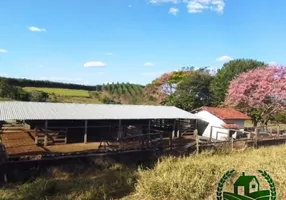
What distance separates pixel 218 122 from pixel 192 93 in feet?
36.2

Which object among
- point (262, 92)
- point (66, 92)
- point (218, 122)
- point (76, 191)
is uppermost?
point (262, 92)

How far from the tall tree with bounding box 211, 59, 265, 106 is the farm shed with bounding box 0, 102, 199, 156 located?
12484 millimetres

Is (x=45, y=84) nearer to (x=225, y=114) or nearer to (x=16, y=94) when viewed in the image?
(x=16, y=94)

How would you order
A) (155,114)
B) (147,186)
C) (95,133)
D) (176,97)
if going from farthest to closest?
1. (176,97)
2. (155,114)
3. (95,133)
4. (147,186)

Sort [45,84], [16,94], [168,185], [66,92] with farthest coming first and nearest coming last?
1. [45,84]
2. [66,92]
3. [16,94]
4. [168,185]

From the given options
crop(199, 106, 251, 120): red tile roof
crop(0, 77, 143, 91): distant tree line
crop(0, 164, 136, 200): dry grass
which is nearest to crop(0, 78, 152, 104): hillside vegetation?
crop(0, 77, 143, 91): distant tree line

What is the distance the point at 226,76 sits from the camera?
37375mm

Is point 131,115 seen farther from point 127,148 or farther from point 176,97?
point 176,97

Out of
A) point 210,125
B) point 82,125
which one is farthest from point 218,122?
point 82,125

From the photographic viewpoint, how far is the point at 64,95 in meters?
48.1

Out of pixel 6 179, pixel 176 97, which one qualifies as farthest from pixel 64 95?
pixel 6 179

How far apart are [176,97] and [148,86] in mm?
13482

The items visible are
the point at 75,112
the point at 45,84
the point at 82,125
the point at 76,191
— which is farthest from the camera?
the point at 45,84

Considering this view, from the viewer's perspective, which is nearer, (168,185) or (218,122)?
(168,185)
